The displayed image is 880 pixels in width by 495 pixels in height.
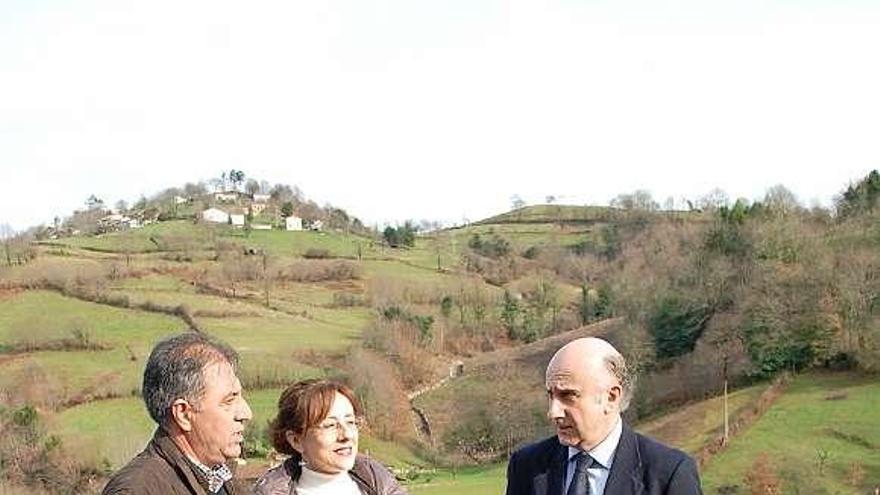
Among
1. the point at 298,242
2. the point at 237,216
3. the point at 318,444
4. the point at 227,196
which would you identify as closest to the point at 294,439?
the point at 318,444

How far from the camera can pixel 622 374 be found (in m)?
3.33

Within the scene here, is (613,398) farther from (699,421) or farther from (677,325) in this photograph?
(677,325)

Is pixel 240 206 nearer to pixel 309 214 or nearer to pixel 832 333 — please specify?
pixel 309 214

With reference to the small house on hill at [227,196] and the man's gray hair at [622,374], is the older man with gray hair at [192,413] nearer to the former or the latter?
the man's gray hair at [622,374]

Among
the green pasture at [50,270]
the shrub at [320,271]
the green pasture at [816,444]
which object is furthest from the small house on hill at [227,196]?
the green pasture at [816,444]

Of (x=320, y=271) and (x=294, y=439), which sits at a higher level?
(x=294, y=439)

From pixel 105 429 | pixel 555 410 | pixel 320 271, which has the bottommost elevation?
pixel 105 429

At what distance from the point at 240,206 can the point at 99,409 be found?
55818 millimetres

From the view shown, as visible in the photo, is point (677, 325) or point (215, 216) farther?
point (215, 216)

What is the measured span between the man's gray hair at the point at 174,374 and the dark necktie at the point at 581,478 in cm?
131

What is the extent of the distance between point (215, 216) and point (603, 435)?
8409cm

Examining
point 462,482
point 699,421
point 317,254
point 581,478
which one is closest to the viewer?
point 581,478

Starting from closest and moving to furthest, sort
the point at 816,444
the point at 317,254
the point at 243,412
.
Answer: the point at 243,412 → the point at 816,444 → the point at 317,254

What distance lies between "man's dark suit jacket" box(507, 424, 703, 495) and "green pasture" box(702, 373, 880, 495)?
24708 millimetres
